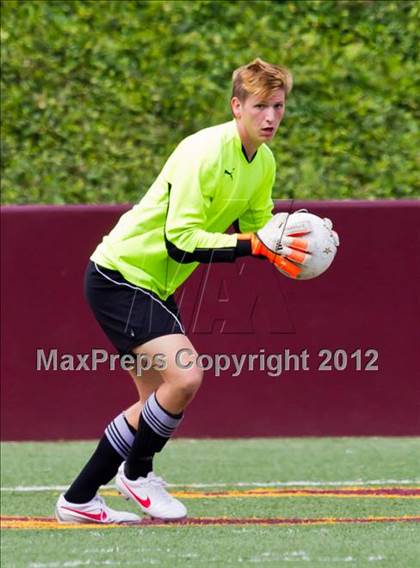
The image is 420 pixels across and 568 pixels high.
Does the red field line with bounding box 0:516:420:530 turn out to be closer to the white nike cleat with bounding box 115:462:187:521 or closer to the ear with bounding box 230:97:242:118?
the white nike cleat with bounding box 115:462:187:521

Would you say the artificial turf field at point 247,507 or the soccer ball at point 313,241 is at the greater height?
the soccer ball at point 313,241

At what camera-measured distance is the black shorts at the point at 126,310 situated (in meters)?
6.11

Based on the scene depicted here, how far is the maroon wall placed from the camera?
916 centimetres

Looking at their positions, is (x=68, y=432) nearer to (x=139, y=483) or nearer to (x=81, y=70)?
(x=139, y=483)

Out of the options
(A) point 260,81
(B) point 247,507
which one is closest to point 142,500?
(B) point 247,507

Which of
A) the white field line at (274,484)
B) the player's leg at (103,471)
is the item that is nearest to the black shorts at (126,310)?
the player's leg at (103,471)

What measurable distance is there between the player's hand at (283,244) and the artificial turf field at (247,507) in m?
1.12

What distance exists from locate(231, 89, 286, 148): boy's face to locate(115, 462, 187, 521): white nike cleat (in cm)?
162

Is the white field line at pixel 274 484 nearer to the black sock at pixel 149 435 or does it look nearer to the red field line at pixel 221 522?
the red field line at pixel 221 522

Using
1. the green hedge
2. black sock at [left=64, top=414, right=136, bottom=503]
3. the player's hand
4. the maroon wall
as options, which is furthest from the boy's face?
the green hedge

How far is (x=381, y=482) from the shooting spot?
7.62 m

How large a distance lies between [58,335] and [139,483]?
2.98m

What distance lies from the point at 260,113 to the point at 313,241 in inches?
22.4

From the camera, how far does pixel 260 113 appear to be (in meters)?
5.90
